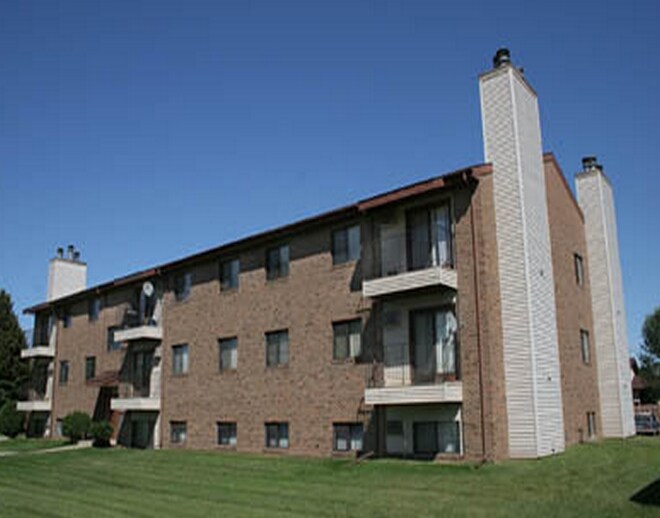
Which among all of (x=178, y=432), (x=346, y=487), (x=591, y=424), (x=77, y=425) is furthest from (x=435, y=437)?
(x=77, y=425)

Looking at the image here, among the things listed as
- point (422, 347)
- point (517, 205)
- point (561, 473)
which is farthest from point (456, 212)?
point (561, 473)

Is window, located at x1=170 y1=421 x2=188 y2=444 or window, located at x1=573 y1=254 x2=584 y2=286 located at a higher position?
window, located at x1=573 y1=254 x2=584 y2=286

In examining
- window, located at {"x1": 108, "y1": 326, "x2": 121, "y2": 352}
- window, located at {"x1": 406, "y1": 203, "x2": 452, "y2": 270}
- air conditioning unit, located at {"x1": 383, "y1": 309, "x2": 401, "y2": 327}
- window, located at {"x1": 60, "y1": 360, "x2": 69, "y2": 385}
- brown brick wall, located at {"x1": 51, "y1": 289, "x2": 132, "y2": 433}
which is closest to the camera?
window, located at {"x1": 406, "y1": 203, "x2": 452, "y2": 270}

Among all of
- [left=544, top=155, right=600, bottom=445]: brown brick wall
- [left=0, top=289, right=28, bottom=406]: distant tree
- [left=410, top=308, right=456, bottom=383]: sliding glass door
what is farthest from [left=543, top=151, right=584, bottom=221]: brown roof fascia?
[left=0, top=289, right=28, bottom=406]: distant tree

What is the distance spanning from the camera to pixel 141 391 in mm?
30344

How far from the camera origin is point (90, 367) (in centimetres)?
3512

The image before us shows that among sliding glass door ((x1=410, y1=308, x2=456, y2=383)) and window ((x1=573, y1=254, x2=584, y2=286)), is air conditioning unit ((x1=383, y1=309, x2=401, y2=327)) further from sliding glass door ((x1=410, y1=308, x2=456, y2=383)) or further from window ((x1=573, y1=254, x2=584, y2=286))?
window ((x1=573, y1=254, x2=584, y2=286))

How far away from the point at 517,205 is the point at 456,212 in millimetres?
1680

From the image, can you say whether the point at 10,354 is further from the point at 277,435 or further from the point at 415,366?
the point at 415,366

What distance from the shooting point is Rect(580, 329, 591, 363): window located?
2383 centimetres

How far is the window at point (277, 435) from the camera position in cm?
2344

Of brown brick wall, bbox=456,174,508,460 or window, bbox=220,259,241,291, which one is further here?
window, bbox=220,259,241,291

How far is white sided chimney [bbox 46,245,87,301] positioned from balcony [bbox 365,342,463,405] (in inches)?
1118

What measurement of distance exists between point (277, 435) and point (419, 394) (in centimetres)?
708
